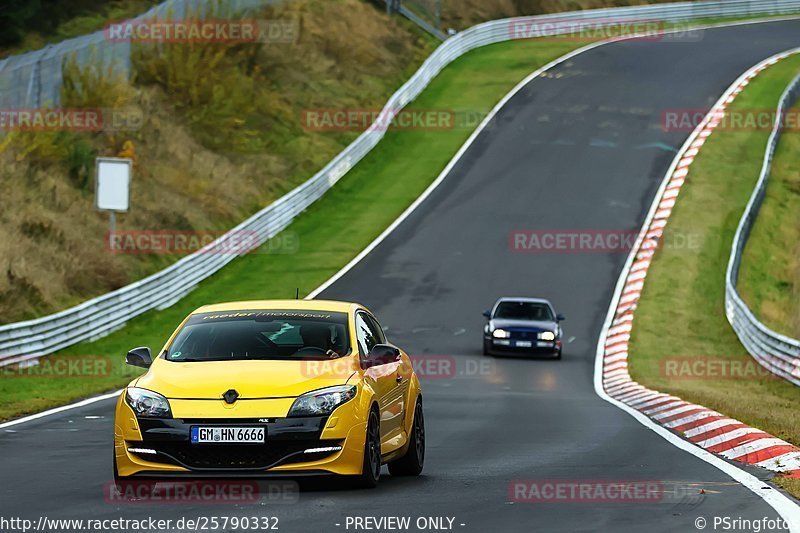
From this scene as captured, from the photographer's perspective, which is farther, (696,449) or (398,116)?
(398,116)

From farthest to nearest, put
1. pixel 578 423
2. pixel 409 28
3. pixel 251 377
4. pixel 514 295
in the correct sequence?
pixel 409 28, pixel 514 295, pixel 578 423, pixel 251 377

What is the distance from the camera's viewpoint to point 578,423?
17.7m

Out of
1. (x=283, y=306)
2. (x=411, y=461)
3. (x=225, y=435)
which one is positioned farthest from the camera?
(x=283, y=306)

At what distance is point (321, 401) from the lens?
34.0 feet

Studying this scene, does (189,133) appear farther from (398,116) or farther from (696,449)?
(696,449)

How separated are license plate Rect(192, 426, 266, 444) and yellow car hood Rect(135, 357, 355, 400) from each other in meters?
0.26

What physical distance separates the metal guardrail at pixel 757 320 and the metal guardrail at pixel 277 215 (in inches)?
540

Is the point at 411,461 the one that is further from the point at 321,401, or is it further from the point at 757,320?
the point at 757,320

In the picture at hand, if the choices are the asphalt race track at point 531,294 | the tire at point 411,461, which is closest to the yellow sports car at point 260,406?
the tire at point 411,461

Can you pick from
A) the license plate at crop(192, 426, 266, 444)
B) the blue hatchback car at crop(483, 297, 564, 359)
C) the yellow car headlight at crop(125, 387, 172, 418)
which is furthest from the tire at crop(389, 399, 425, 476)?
the blue hatchback car at crop(483, 297, 564, 359)

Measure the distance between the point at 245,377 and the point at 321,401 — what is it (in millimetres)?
602

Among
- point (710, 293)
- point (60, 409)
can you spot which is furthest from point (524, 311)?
point (60, 409)

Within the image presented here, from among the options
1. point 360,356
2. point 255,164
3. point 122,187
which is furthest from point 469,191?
point 360,356

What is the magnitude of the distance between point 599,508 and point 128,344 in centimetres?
2141
